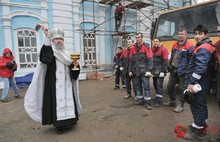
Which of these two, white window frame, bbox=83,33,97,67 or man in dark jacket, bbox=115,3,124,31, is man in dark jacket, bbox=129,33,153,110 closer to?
white window frame, bbox=83,33,97,67

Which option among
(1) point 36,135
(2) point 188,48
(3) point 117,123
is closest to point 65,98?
Answer: (1) point 36,135

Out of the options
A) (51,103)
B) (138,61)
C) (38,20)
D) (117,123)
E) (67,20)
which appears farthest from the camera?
(67,20)

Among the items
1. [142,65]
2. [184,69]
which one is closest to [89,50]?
[142,65]

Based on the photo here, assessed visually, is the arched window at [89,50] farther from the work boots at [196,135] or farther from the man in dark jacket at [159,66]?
the work boots at [196,135]

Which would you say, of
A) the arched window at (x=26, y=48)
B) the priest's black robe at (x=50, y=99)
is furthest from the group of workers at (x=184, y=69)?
the arched window at (x=26, y=48)

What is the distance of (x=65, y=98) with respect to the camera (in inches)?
129

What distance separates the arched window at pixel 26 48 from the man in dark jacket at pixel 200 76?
296 inches

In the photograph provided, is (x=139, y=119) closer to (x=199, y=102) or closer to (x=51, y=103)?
(x=199, y=102)

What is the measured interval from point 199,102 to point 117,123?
5.33 feet

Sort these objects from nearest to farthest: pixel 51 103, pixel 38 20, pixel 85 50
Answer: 1. pixel 51 103
2. pixel 38 20
3. pixel 85 50

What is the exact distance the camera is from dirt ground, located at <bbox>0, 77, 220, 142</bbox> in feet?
10.2

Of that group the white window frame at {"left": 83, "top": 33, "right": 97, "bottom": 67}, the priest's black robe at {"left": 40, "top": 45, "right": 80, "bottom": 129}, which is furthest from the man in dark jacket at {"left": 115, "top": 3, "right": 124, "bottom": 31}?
the priest's black robe at {"left": 40, "top": 45, "right": 80, "bottom": 129}

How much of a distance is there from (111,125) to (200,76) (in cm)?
189

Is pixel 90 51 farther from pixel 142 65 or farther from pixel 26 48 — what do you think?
pixel 142 65
